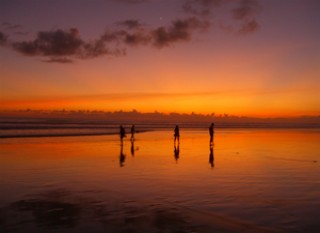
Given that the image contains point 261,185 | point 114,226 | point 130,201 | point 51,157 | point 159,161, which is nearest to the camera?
point 114,226

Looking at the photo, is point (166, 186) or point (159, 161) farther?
point (159, 161)

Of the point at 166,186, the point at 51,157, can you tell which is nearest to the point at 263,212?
the point at 166,186

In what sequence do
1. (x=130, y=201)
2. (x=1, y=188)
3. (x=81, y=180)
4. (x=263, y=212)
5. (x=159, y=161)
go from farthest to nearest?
(x=159, y=161)
(x=81, y=180)
(x=1, y=188)
(x=130, y=201)
(x=263, y=212)

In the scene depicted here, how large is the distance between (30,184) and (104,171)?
4.38 metres

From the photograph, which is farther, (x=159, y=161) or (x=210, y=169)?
(x=159, y=161)

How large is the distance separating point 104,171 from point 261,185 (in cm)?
764

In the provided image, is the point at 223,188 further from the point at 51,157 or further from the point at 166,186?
the point at 51,157

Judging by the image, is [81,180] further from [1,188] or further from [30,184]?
[1,188]

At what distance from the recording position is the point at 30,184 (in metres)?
14.8

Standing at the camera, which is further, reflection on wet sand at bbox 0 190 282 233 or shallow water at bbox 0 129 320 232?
shallow water at bbox 0 129 320 232

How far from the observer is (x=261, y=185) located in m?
14.7

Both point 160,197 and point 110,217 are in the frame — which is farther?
point 160,197

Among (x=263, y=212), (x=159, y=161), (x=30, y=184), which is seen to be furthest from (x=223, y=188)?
(x=159, y=161)

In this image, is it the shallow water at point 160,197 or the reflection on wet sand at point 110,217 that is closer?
the reflection on wet sand at point 110,217
